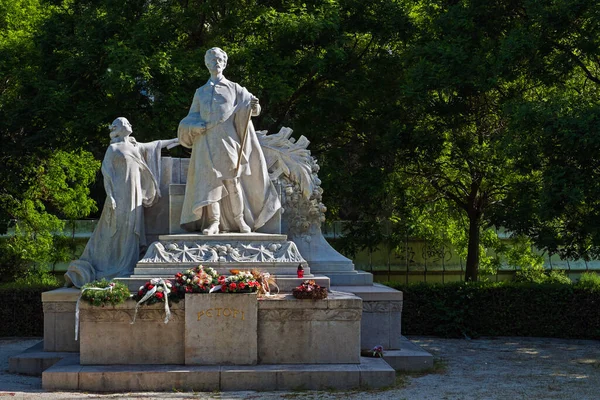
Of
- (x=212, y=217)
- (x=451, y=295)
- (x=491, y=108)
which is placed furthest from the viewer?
(x=491, y=108)

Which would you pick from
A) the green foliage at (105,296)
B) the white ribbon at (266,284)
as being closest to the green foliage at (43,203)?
the green foliage at (105,296)

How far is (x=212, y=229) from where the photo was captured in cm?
Answer: 1235

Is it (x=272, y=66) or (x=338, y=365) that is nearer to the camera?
(x=338, y=365)

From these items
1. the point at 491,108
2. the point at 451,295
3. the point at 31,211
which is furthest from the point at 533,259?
the point at 31,211

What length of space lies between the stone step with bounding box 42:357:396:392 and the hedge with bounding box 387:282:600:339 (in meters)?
5.81

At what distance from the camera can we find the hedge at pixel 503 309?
16188 mm

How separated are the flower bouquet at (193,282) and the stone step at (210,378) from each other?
875 mm

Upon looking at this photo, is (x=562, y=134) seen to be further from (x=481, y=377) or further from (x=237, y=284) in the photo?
(x=237, y=284)

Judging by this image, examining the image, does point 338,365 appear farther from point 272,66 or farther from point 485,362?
point 272,66

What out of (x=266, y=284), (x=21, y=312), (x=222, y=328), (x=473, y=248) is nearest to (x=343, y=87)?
(x=473, y=248)

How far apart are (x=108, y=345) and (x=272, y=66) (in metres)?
8.54

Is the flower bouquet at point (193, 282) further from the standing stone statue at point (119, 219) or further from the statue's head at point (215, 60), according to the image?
the statue's head at point (215, 60)

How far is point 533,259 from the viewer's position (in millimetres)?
22422

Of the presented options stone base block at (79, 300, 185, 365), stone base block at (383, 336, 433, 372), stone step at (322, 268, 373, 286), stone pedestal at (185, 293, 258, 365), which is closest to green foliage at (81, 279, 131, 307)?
stone base block at (79, 300, 185, 365)
